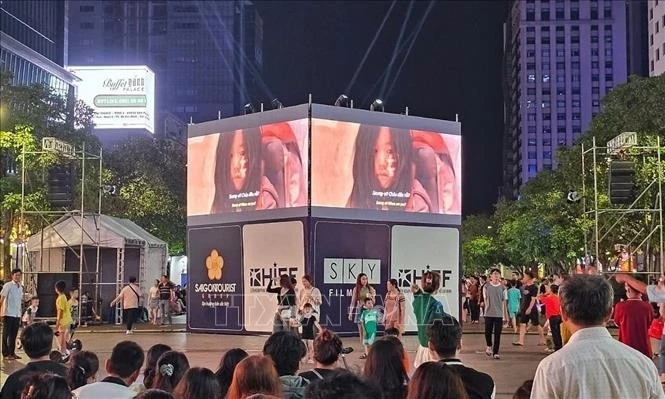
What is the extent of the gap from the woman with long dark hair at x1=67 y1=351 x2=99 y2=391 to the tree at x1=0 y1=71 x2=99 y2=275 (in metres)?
23.8

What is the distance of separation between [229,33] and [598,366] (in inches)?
5411

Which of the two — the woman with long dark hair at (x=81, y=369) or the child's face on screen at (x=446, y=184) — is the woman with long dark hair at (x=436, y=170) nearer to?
the child's face on screen at (x=446, y=184)

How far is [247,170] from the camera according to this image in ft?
72.3

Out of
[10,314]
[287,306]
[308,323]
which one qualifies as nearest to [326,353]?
[308,323]

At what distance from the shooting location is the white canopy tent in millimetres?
26422

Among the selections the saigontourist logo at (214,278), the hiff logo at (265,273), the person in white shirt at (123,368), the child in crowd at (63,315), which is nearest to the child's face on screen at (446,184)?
the hiff logo at (265,273)

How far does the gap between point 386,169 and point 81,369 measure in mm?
16277

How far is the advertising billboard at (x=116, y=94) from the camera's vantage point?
78938 mm

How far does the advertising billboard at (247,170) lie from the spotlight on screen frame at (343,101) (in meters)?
1.54

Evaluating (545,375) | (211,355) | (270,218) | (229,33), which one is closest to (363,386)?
(545,375)

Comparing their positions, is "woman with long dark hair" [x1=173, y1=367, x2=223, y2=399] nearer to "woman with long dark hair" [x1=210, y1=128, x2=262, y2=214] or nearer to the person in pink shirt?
the person in pink shirt

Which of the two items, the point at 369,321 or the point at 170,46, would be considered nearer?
the point at 369,321

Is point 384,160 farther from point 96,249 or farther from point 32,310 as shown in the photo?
point 96,249

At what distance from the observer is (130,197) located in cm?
4494
